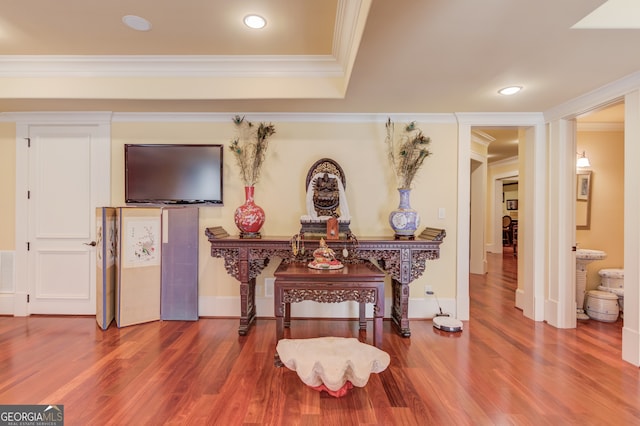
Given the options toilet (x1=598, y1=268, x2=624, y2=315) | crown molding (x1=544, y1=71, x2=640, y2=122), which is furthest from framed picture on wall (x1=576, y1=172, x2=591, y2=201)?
crown molding (x1=544, y1=71, x2=640, y2=122)

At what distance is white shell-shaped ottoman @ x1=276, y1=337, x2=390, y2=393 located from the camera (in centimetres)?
199

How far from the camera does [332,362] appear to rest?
2.04 m

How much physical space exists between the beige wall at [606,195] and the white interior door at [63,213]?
19.7 ft

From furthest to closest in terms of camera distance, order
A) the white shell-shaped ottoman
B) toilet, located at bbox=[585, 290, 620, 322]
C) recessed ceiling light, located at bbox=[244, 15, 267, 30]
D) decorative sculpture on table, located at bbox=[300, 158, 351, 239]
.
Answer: toilet, located at bbox=[585, 290, 620, 322] < decorative sculpture on table, located at bbox=[300, 158, 351, 239] < recessed ceiling light, located at bbox=[244, 15, 267, 30] < the white shell-shaped ottoman

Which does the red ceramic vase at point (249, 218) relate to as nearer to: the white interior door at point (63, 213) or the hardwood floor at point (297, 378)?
the hardwood floor at point (297, 378)

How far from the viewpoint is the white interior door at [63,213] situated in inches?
138

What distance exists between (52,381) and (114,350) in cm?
50

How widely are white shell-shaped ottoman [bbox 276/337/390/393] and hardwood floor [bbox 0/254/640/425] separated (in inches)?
4.9

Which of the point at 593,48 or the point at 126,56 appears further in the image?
the point at 126,56

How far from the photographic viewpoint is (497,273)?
19.9 ft

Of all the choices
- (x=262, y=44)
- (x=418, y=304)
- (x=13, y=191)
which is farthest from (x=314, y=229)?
(x=13, y=191)

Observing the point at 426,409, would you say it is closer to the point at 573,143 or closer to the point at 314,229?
the point at 314,229

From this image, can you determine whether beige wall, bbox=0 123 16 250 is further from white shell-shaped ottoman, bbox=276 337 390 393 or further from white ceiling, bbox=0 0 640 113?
white shell-shaped ottoman, bbox=276 337 390 393

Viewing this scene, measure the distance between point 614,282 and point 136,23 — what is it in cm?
559
